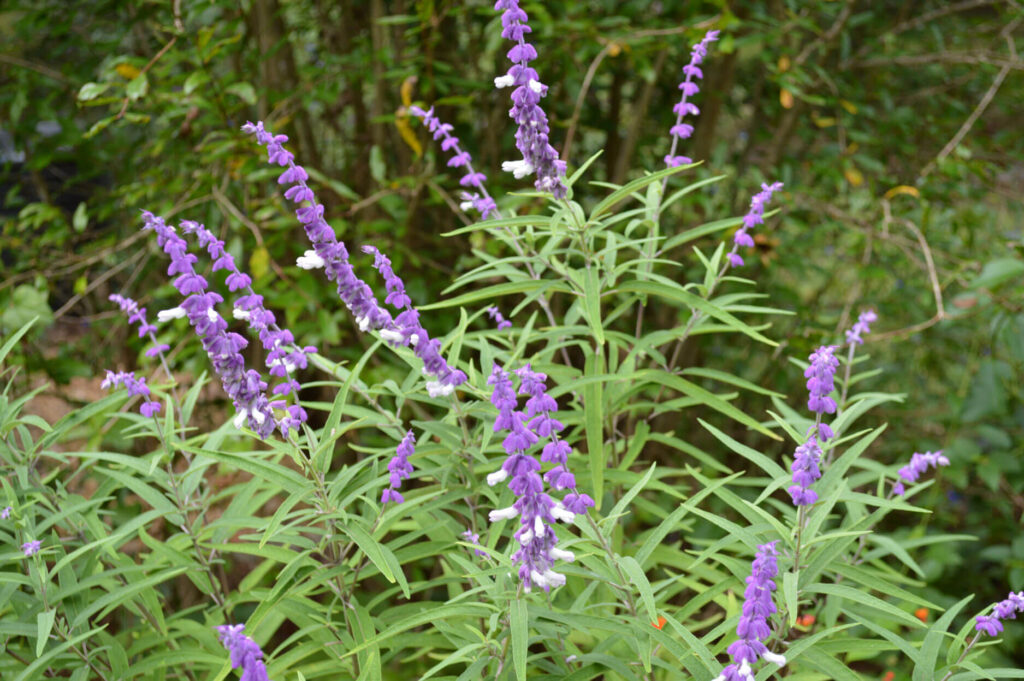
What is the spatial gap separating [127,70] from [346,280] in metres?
2.37

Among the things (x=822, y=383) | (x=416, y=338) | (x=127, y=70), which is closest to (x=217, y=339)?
(x=416, y=338)

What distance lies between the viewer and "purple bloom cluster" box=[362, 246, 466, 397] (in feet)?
5.31

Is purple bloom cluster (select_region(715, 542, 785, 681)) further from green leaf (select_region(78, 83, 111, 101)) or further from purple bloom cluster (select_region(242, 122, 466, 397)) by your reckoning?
green leaf (select_region(78, 83, 111, 101))

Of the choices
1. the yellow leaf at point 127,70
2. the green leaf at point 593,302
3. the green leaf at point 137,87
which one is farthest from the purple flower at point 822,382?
the yellow leaf at point 127,70

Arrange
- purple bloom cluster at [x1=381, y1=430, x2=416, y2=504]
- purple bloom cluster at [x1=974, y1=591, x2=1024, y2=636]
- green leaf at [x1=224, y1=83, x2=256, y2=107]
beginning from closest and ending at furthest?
purple bloom cluster at [x1=974, y1=591, x2=1024, y2=636], purple bloom cluster at [x1=381, y1=430, x2=416, y2=504], green leaf at [x1=224, y1=83, x2=256, y2=107]

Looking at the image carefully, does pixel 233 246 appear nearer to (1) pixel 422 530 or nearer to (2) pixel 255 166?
(2) pixel 255 166

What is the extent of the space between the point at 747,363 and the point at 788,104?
1451 mm

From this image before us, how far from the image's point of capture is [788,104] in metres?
3.80

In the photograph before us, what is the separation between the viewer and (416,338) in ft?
5.25

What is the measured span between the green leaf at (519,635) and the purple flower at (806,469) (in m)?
0.52

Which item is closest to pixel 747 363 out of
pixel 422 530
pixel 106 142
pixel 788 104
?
pixel 788 104

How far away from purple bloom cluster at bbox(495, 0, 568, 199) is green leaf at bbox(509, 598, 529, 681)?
31.4 inches

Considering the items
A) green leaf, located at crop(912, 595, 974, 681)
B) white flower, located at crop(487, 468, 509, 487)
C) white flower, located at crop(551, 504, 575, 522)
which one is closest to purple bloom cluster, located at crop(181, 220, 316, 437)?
white flower, located at crop(487, 468, 509, 487)

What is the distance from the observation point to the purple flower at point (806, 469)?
1548 millimetres
